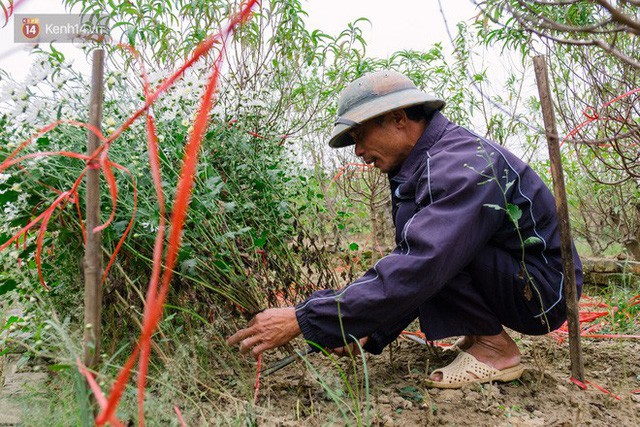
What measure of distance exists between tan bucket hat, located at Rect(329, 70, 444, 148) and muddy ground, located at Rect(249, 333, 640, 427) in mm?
1036

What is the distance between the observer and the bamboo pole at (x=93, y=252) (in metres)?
1.20

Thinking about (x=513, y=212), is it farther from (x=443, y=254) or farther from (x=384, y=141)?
(x=384, y=141)

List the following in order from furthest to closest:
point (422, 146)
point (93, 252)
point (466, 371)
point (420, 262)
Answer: point (422, 146), point (466, 371), point (420, 262), point (93, 252)

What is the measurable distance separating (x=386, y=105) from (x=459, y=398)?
1198 mm

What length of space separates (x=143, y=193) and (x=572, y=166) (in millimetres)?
4507

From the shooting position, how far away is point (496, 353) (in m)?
2.33

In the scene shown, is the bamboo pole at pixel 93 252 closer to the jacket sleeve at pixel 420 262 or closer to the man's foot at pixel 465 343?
the jacket sleeve at pixel 420 262

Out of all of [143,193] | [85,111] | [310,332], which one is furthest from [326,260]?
[85,111]

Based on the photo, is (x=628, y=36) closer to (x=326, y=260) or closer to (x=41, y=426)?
(x=326, y=260)

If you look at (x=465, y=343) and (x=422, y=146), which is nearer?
(x=422, y=146)

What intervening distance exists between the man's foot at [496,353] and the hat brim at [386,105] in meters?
1.01

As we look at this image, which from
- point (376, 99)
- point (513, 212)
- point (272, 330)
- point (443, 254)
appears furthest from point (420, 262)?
point (376, 99)

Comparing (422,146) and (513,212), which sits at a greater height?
(422,146)

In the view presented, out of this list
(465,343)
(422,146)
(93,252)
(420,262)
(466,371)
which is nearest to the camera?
(93,252)
